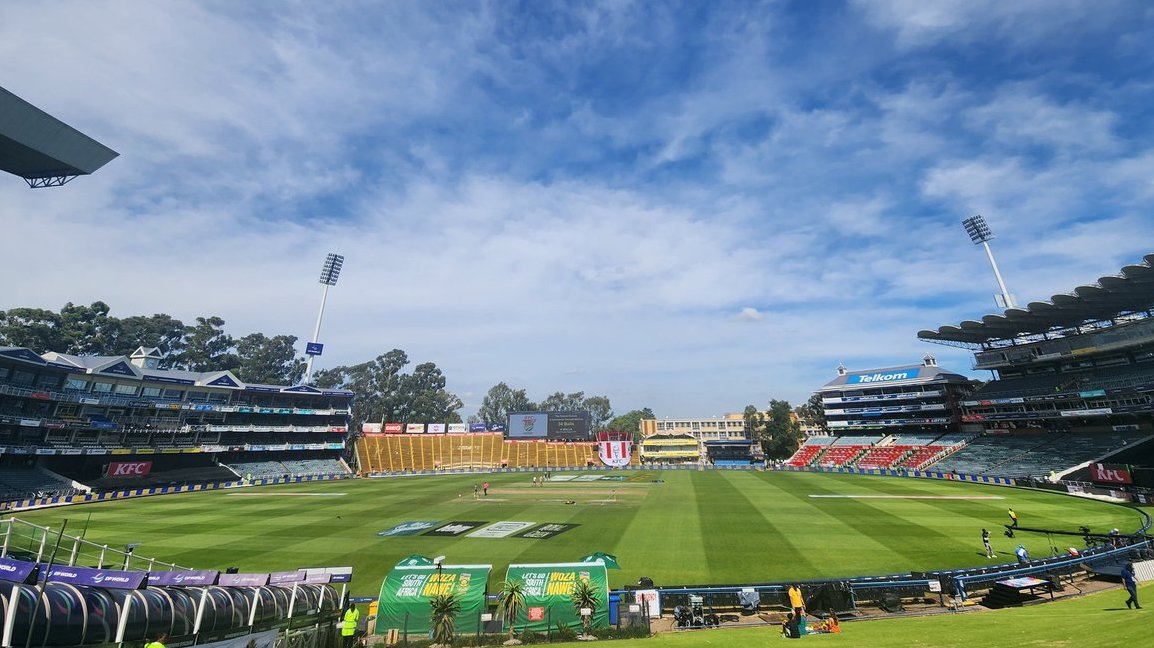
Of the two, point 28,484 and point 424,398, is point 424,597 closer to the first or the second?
point 28,484

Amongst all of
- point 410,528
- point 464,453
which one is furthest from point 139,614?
point 464,453

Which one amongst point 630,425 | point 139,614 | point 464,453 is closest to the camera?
point 139,614

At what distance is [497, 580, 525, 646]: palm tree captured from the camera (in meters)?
16.9

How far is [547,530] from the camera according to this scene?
35.3 meters

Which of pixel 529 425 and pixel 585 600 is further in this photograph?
pixel 529 425

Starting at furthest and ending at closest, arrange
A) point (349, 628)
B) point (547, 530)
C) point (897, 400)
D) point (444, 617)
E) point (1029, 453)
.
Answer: point (897, 400)
point (1029, 453)
point (547, 530)
point (444, 617)
point (349, 628)

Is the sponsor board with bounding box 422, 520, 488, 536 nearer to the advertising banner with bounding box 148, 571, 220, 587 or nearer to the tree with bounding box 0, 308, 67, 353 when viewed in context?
the advertising banner with bounding box 148, 571, 220, 587

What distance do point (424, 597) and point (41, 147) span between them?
4938 cm

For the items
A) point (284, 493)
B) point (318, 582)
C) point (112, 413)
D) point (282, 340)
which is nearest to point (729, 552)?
point (318, 582)

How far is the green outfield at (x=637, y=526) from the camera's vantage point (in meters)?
26.7

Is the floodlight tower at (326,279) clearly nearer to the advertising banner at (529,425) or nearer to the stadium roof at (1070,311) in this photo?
the advertising banner at (529,425)

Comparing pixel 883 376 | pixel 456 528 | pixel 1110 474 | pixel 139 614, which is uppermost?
pixel 883 376

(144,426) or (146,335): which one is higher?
(146,335)

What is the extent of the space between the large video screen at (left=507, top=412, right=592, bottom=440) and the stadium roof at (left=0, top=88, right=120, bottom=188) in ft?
262
